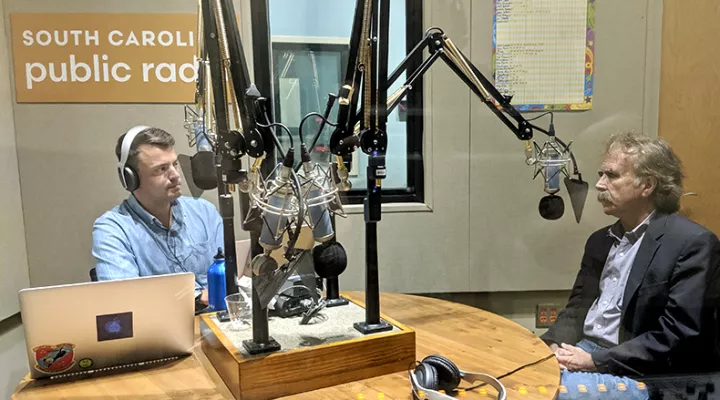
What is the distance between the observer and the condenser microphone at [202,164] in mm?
1831

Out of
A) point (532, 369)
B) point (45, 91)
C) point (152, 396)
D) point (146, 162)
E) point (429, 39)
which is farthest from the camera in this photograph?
point (45, 91)

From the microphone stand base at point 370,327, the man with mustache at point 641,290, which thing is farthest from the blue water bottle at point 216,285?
the man with mustache at point 641,290

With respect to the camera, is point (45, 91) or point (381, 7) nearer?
point (381, 7)

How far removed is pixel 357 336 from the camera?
3.97 ft

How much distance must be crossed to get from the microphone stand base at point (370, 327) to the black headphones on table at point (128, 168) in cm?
102

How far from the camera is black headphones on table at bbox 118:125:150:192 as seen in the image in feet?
5.95

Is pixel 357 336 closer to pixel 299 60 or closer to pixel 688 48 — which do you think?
pixel 299 60

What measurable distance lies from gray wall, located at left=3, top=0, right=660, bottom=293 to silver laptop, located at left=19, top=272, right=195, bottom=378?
3.05 feet

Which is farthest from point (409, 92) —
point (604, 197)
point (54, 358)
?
point (54, 358)

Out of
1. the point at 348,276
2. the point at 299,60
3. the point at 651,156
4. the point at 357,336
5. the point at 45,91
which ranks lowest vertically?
the point at 348,276

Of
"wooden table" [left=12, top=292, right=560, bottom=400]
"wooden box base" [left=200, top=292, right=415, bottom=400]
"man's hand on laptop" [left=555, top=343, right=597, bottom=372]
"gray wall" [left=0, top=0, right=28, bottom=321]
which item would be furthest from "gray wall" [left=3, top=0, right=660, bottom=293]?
"wooden box base" [left=200, top=292, right=415, bottom=400]

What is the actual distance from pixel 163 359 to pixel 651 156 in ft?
5.67

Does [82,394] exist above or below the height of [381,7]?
below

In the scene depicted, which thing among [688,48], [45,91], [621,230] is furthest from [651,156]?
[45,91]
